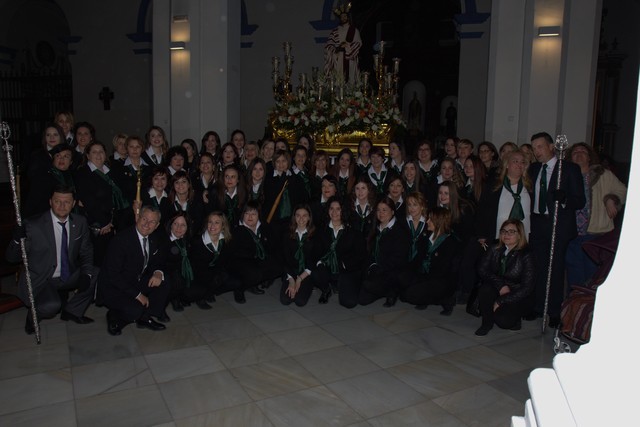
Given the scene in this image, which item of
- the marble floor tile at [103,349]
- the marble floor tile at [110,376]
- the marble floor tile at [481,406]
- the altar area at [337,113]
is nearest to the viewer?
the marble floor tile at [481,406]

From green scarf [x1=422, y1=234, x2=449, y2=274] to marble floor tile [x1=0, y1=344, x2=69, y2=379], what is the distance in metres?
3.39

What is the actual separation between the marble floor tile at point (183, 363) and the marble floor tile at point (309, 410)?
69 cm

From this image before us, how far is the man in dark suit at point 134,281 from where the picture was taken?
189 inches

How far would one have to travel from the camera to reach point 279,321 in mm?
5230

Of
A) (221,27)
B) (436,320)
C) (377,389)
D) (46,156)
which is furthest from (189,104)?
(377,389)

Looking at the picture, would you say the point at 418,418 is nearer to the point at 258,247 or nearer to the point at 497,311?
the point at 497,311

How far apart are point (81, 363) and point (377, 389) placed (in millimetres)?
2212

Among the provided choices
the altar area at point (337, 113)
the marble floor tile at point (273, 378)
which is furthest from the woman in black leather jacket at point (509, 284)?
the altar area at point (337, 113)

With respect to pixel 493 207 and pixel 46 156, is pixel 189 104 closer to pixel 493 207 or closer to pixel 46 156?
pixel 46 156

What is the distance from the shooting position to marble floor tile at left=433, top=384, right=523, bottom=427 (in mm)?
3445

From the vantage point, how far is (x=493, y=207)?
5551 millimetres

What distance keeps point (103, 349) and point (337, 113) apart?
5474 millimetres

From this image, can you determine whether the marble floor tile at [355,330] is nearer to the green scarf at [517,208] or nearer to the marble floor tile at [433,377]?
the marble floor tile at [433,377]

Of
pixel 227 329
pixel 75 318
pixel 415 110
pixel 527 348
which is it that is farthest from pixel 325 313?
pixel 415 110
